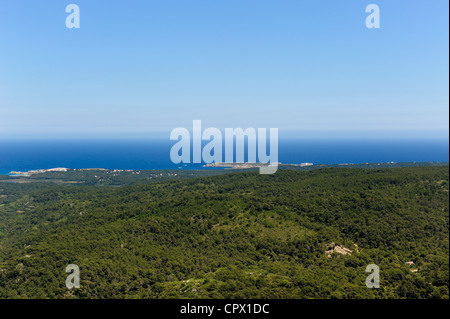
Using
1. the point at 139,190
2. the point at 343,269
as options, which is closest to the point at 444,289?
the point at 343,269

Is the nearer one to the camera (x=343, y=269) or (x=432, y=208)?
(x=343, y=269)

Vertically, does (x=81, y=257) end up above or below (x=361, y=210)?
below

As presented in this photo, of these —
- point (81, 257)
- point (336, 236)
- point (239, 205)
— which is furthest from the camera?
point (239, 205)
